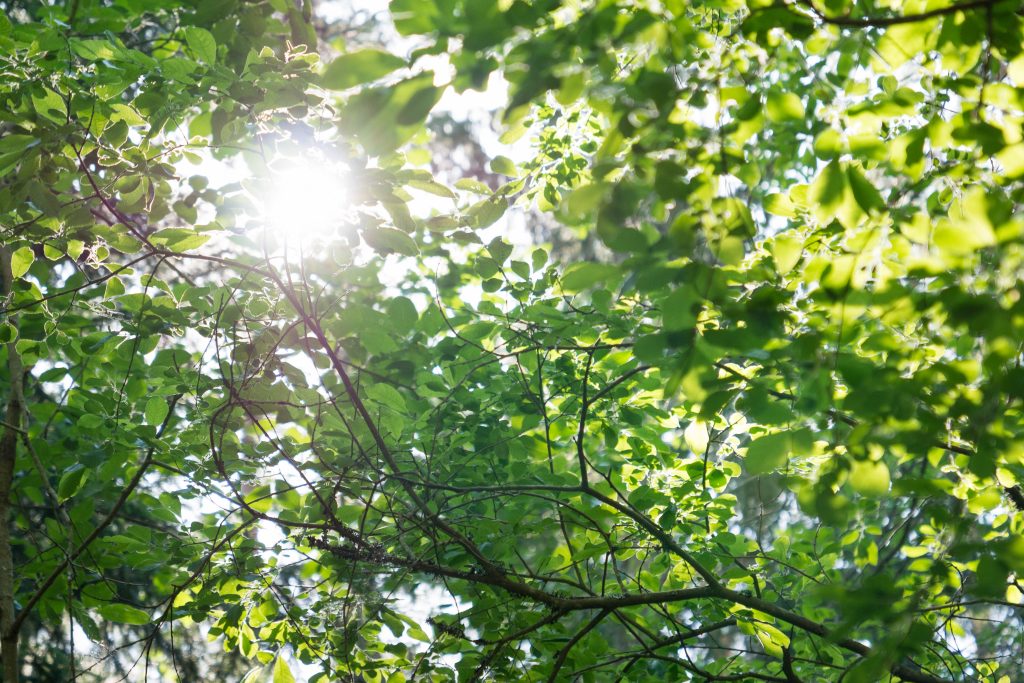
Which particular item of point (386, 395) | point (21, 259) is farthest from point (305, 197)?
point (21, 259)

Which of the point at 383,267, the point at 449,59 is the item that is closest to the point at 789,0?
the point at 449,59

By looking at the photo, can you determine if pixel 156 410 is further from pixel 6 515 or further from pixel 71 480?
pixel 6 515

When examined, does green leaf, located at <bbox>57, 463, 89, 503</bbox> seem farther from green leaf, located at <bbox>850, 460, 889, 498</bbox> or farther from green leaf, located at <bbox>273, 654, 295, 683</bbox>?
green leaf, located at <bbox>850, 460, 889, 498</bbox>

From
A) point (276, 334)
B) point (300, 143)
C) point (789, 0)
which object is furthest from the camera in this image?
point (276, 334)

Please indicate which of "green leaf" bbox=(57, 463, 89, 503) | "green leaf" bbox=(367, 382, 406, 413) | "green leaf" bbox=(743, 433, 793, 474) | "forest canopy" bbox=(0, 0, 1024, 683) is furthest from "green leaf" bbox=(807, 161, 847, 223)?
"green leaf" bbox=(57, 463, 89, 503)

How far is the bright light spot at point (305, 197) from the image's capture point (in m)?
1.72

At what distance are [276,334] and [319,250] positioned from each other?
29 cm

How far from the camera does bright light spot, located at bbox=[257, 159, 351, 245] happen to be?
1.72 m

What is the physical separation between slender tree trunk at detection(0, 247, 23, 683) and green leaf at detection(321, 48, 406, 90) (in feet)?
6.26

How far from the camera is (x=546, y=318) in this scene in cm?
238

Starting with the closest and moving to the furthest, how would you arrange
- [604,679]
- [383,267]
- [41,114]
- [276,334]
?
[41,114] < [276,334] < [604,679] < [383,267]

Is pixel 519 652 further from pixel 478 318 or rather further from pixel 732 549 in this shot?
pixel 478 318

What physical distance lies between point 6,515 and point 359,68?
263 cm

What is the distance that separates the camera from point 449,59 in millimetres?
1043
